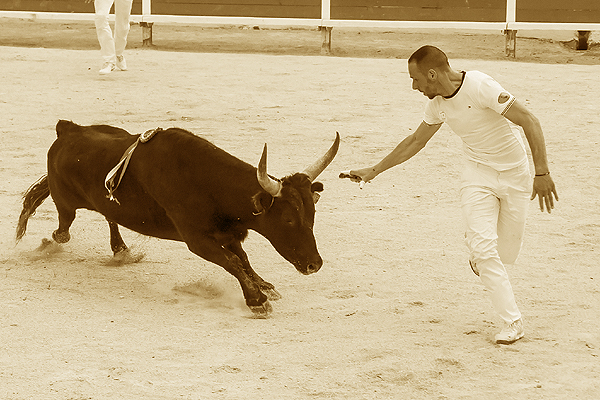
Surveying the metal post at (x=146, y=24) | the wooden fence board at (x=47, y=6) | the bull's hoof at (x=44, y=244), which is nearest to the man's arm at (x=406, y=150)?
the bull's hoof at (x=44, y=244)

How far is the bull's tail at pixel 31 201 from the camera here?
520 centimetres

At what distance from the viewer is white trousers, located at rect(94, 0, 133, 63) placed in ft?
33.0

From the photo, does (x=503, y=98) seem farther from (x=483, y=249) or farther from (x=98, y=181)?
(x=98, y=181)

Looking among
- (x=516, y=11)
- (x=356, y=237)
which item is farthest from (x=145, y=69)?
(x=356, y=237)

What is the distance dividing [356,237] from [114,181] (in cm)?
155

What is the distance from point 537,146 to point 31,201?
2925mm

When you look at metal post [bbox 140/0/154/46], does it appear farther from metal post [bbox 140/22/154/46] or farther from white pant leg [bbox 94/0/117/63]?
white pant leg [bbox 94/0/117/63]

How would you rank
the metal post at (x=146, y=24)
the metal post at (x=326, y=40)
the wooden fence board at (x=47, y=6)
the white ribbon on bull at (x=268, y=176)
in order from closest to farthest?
the white ribbon on bull at (x=268, y=176), the metal post at (x=326, y=40), the metal post at (x=146, y=24), the wooden fence board at (x=47, y=6)

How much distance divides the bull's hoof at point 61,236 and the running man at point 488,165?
2.20m

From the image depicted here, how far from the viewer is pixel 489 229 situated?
3.83 metres

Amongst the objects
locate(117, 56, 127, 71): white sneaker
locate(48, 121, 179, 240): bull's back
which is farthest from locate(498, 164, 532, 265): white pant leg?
locate(117, 56, 127, 71): white sneaker

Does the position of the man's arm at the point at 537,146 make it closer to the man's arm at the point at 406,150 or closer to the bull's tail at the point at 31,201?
the man's arm at the point at 406,150

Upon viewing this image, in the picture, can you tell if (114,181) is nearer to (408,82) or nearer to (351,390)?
(351,390)

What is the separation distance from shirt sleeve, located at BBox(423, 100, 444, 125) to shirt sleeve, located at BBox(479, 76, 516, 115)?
27 cm
